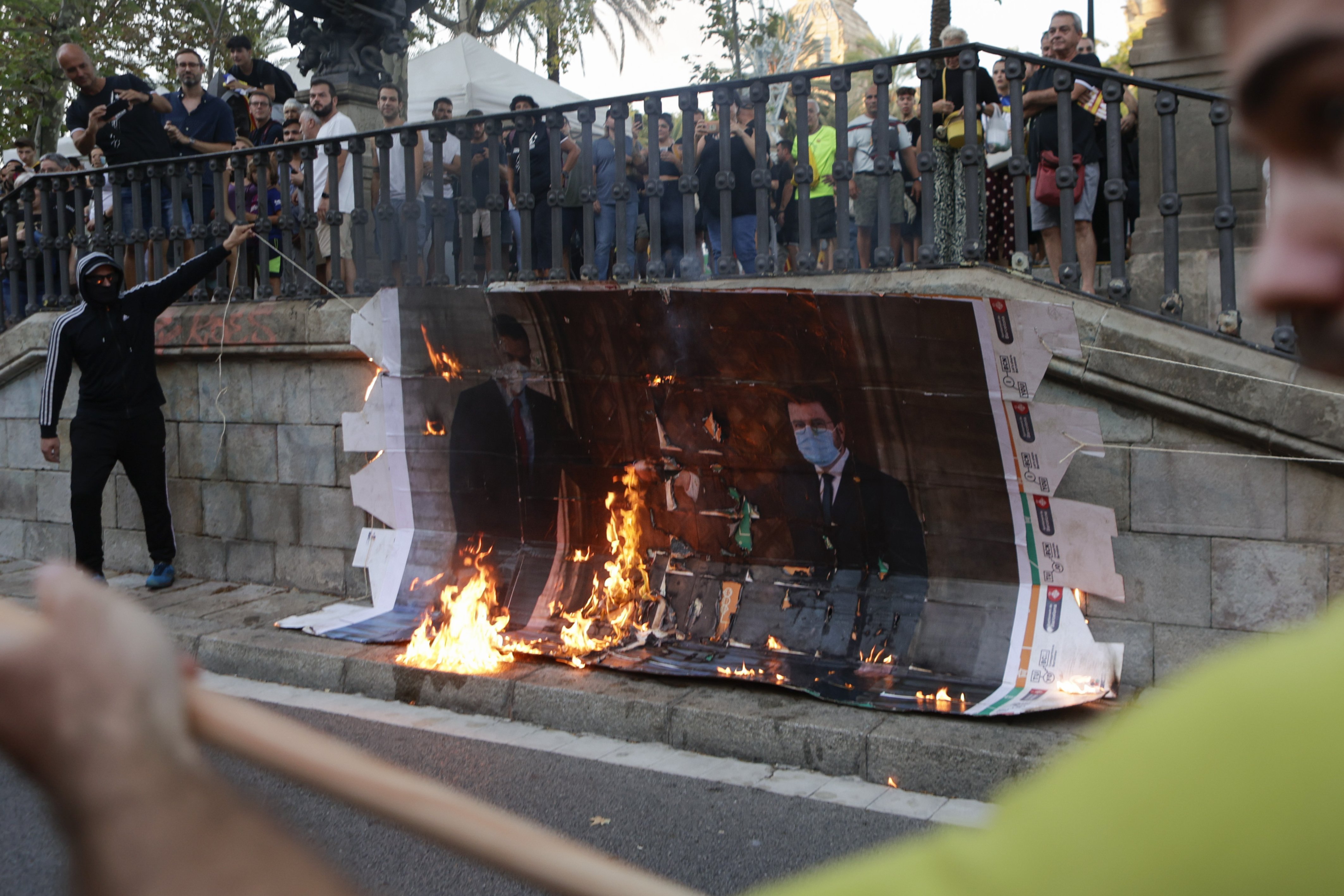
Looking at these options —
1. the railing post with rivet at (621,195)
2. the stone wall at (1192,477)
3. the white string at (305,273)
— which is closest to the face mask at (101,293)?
the white string at (305,273)

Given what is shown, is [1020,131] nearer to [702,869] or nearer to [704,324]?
[704,324]

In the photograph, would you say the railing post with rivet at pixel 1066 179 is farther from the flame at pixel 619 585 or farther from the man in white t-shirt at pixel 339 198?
the man in white t-shirt at pixel 339 198

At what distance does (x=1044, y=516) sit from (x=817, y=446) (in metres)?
1.21

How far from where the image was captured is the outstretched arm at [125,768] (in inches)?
26.3

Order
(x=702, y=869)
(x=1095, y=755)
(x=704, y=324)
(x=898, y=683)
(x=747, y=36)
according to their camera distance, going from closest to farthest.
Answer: (x=1095, y=755), (x=702, y=869), (x=898, y=683), (x=704, y=324), (x=747, y=36)

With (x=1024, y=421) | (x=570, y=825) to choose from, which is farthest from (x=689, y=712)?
(x=1024, y=421)

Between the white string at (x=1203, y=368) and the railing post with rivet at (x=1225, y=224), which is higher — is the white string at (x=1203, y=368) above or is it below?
below

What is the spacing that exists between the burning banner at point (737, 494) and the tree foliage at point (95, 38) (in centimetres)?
1591

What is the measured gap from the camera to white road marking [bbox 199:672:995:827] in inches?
189

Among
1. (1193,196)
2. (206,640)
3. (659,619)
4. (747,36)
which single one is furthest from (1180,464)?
(747,36)

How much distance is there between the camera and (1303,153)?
1.89 ft

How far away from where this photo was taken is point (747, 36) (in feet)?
91.0

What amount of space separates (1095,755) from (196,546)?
936cm

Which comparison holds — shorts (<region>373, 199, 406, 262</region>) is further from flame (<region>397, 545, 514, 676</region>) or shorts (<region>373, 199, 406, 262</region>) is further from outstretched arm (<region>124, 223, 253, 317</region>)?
flame (<region>397, 545, 514, 676</region>)
